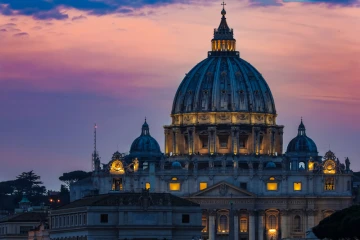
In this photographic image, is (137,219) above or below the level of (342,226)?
above

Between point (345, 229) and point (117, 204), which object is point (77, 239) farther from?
point (345, 229)

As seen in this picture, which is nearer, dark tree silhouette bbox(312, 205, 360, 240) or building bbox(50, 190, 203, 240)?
dark tree silhouette bbox(312, 205, 360, 240)

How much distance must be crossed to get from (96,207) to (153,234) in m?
5.54

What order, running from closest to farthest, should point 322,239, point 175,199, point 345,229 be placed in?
point 345,229 → point 322,239 → point 175,199

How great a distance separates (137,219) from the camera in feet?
Answer: 597

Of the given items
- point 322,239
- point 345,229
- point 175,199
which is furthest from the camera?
point 175,199

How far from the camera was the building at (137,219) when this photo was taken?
594 ft

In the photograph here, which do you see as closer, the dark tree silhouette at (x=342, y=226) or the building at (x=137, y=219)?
the dark tree silhouette at (x=342, y=226)

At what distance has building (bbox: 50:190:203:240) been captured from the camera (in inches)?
7131

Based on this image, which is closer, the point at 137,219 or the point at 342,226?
the point at 342,226

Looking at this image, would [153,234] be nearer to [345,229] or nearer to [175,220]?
[175,220]

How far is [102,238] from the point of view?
596 feet

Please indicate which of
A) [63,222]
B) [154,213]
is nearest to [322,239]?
[154,213]

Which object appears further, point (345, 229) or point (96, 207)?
point (96, 207)
